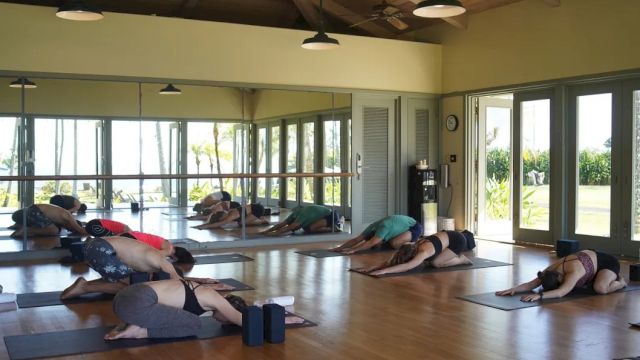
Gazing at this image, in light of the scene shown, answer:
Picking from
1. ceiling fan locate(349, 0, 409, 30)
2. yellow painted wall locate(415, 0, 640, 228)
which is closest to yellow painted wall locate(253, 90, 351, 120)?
ceiling fan locate(349, 0, 409, 30)

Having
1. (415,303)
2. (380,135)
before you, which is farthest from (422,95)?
(415,303)

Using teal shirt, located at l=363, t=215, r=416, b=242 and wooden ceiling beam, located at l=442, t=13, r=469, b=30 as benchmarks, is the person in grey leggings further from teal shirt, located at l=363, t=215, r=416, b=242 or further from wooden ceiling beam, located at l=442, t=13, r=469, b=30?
wooden ceiling beam, located at l=442, t=13, r=469, b=30

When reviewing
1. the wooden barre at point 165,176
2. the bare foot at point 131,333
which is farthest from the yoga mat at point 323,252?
the bare foot at point 131,333

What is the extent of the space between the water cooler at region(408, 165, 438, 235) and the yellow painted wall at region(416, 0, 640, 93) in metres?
1.49

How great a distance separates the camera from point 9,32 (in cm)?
803

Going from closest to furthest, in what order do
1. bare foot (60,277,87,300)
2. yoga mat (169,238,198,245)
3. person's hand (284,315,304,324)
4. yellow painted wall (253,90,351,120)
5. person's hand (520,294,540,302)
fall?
person's hand (284,315,304,324) → person's hand (520,294,540,302) → bare foot (60,277,87,300) → yoga mat (169,238,198,245) → yellow painted wall (253,90,351,120)

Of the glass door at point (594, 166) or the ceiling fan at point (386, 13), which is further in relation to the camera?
the ceiling fan at point (386, 13)

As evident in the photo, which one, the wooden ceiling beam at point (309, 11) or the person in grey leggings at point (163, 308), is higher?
the wooden ceiling beam at point (309, 11)

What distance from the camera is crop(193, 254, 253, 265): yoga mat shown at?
786 centimetres

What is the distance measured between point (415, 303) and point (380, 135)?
→ 5271 mm

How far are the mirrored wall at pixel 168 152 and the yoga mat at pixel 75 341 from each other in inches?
158

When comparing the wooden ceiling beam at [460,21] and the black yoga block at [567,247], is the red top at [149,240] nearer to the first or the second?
the black yoga block at [567,247]

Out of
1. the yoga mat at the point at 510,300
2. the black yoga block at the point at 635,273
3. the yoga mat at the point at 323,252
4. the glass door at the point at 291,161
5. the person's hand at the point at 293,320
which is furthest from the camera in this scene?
the glass door at the point at 291,161

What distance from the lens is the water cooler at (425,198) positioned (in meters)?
10.5
